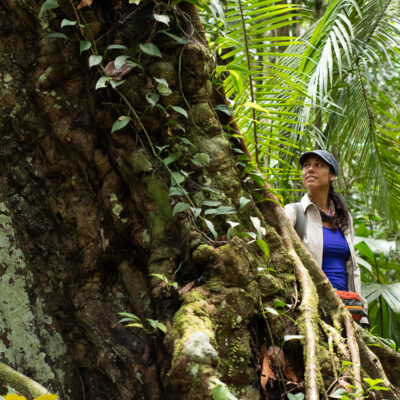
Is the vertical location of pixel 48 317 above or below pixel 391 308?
above

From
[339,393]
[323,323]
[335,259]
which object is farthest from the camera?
[335,259]

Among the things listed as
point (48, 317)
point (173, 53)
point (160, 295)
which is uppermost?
point (173, 53)

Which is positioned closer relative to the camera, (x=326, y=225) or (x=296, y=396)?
(x=296, y=396)

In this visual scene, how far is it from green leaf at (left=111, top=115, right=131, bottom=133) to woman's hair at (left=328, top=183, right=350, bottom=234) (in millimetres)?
1644

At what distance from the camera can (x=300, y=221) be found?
2920mm

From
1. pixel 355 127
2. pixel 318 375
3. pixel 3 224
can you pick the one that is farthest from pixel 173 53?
pixel 355 127

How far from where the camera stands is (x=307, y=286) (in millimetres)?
2033

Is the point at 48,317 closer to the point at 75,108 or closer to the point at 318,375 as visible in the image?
the point at 75,108

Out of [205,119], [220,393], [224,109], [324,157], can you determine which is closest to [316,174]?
[324,157]

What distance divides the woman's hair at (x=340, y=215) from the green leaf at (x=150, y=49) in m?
1.63

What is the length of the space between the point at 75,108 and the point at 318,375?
1.37 m

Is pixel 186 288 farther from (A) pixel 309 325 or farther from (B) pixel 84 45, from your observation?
(B) pixel 84 45

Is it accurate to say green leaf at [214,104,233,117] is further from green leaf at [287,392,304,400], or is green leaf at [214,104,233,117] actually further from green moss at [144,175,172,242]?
green leaf at [287,392,304,400]

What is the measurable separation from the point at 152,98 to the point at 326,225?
157 cm
